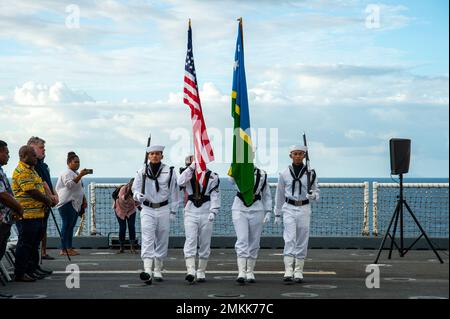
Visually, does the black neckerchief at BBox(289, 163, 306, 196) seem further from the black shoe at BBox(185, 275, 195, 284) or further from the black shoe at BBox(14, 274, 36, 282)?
the black shoe at BBox(14, 274, 36, 282)

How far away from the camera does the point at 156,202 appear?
13.4 m

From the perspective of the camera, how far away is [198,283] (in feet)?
43.7

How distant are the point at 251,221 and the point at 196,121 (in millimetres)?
1944

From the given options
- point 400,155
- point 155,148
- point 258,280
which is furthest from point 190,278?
point 400,155

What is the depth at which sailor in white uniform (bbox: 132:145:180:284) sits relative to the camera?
13.3 m

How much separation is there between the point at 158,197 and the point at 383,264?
15.9 ft

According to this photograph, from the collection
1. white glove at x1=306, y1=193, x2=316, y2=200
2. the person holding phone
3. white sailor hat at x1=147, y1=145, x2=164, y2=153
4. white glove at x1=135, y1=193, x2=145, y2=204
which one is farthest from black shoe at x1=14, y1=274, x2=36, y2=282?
white glove at x1=306, y1=193, x2=316, y2=200

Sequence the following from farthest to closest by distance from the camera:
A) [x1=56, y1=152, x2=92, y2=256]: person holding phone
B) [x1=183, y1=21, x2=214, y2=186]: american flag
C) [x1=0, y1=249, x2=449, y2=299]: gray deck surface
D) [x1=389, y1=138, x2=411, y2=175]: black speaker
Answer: [x1=56, y1=152, x2=92, y2=256]: person holding phone
[x1=389, y1=138, x2=411, y2=175]: black speaker
[x1=183, y1=21, x2=214, y2=186]: american flag
[x1=0, y1=249, x2=449, y2=299]: gray deck surface

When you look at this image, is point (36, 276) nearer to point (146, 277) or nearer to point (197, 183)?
point (146, 277)

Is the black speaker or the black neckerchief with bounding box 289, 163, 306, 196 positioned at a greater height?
the black speaker

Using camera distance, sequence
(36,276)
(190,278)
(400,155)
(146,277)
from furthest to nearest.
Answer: (400,155) → (36,276) → (190,278) → (146,277)

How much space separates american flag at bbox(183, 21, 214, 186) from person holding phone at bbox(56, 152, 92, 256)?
3511 millimetres

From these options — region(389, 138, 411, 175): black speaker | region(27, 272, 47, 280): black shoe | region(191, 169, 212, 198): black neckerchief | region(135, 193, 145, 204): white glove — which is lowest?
region(27, 272, 47, 280): black shoe

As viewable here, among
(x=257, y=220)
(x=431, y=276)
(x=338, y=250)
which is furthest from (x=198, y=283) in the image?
(x=338, y=250)
